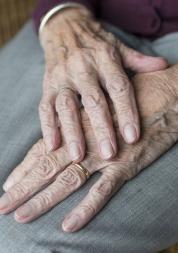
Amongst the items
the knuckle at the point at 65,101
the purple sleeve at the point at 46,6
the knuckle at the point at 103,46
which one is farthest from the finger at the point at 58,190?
the purple sleeve at the point at 46,6

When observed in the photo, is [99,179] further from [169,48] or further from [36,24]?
[36,24]

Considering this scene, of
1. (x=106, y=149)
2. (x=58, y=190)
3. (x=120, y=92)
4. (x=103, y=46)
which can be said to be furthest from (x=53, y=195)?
(x=103, y=46)

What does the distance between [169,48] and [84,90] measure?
0.23 m

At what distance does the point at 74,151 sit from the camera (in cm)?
79

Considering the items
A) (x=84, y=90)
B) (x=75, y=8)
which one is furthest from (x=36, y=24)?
(x=84, y=90)

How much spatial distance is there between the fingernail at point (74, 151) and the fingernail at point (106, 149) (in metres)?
0.04

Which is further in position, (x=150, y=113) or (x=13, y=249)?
(x=150, y=113)

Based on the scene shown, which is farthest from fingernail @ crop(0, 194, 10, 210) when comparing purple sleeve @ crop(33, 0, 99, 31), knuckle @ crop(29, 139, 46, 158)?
purple sleeve @ crop(33, 0, 99, 31)

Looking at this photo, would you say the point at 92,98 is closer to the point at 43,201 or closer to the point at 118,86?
the point at 118,86

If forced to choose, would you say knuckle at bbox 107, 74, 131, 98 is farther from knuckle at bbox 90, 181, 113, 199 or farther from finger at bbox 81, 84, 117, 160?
knuckle at bbox 90, 181, 113, 199

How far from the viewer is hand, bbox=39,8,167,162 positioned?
80cm

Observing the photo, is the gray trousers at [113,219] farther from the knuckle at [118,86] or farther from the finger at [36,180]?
the knuckle at [118,86]

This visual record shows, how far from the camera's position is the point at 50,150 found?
82 cm

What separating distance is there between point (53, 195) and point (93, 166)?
8cm
